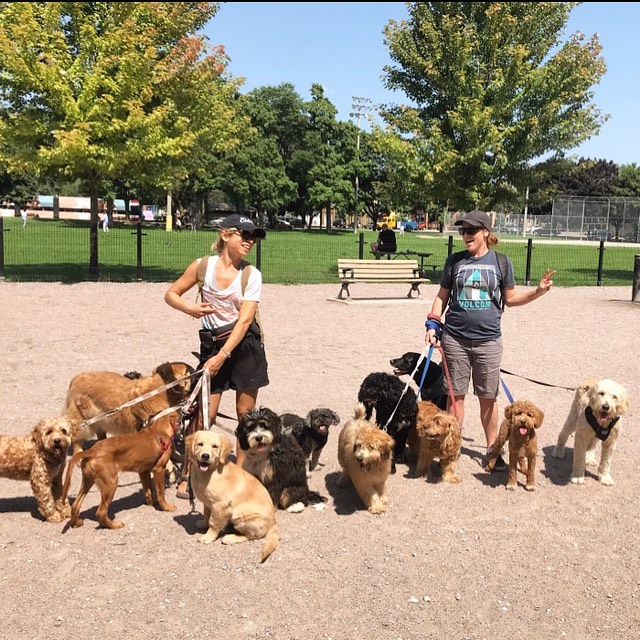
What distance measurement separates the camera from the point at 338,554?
4125mm

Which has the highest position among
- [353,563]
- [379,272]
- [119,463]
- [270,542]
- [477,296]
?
[477,296]

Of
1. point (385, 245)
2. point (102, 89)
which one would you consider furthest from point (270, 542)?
point (385, 245)

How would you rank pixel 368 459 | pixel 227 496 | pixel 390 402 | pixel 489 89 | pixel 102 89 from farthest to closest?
pixel 489 89
pixel 102 89
pixel 390 402
pixel 368 459
pixel 227 496

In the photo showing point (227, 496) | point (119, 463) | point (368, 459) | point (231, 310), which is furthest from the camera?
point (231, 310)

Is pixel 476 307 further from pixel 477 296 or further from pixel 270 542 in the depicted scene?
pixel 270 542

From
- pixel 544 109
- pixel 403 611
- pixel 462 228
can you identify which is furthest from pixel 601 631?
pixel 544 109

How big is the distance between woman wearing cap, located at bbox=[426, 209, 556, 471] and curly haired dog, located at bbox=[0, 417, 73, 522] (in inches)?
118

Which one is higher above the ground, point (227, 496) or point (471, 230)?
point (471, 230)

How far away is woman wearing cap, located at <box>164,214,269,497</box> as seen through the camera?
15.5 ft

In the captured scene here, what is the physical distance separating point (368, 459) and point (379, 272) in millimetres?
12230

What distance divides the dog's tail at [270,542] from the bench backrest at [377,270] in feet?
40.0

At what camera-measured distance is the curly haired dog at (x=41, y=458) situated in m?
4.24

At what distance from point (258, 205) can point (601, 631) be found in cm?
6501

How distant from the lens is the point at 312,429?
5.11m
